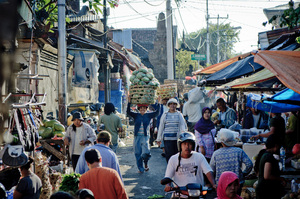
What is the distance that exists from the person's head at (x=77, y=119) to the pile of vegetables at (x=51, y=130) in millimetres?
1837

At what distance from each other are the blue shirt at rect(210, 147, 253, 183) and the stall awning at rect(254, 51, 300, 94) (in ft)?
4.46

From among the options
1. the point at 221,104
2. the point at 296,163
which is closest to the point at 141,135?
the point at 221,104

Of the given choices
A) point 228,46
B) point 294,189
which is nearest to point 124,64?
point 294,189

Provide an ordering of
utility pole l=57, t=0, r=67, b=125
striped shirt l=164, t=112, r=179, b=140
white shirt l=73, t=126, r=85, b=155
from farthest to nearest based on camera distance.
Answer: utility pole l=57, t=0, r=67, b=125, striped shirt l=164, t=112, r=179, b=140, white shirt l=73, t=126, r=85, b=155

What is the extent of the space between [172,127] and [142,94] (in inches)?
67.8

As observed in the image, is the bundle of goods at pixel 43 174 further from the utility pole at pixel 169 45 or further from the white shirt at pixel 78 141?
the utility pole at pixel 169 45

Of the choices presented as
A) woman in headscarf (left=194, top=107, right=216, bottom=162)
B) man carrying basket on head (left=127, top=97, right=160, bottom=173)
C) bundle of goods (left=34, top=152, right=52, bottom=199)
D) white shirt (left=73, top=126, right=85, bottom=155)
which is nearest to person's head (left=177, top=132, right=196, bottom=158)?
woman in headscarf (left=194, top=107, right=216, bottom=162)

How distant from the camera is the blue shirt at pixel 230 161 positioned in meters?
5.71

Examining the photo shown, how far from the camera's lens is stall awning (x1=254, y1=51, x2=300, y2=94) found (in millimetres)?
5051

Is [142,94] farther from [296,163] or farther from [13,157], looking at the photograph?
[13,157]

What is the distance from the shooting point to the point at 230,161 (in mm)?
5730

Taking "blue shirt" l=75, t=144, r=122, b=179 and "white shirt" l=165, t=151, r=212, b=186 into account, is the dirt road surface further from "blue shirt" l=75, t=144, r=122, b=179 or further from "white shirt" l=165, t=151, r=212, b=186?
"white shirt" l=165, t=151, r=212, b=186

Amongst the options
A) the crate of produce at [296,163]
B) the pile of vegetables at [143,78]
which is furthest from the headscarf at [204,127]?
the pile of vegetables at [143,78]

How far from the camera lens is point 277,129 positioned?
8211 millimetres
